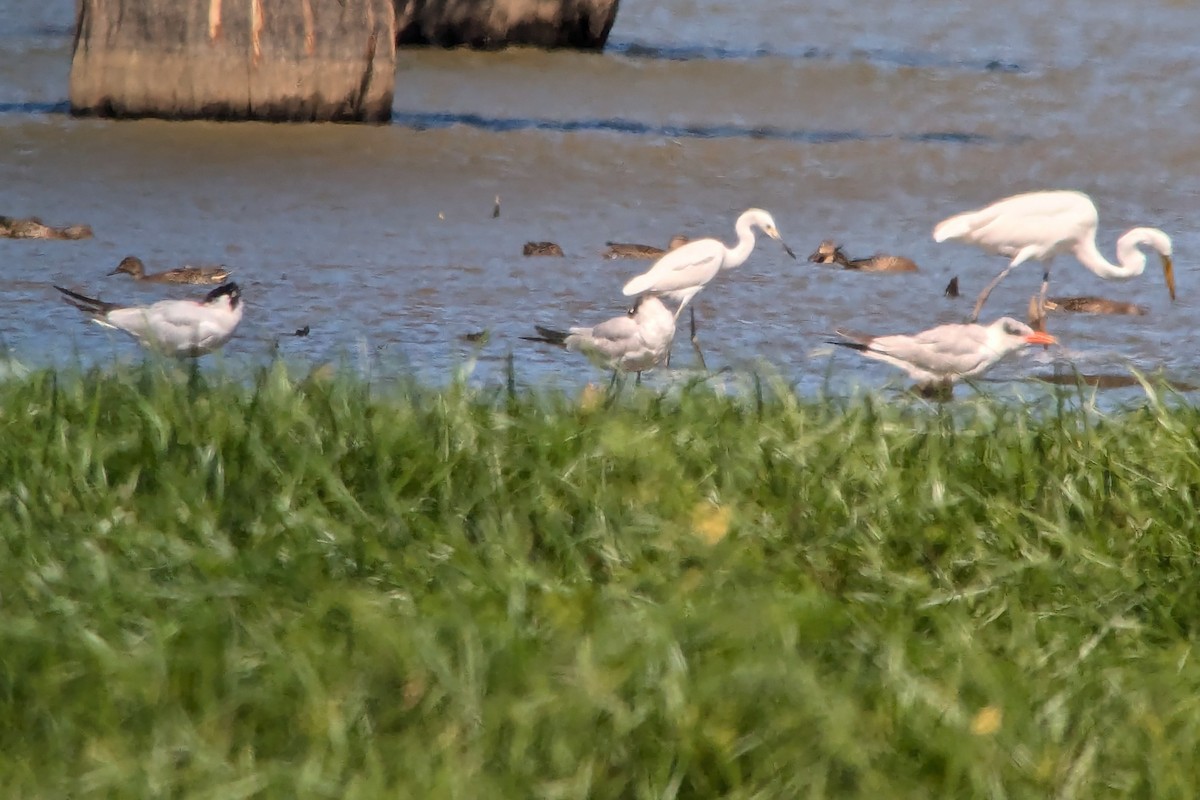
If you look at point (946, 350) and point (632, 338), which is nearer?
point (632, 338)

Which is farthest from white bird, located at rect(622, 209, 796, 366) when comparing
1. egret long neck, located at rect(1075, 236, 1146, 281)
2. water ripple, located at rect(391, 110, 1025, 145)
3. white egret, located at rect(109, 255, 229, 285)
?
water ripple, located at rect(391, 110, 1025, 145)

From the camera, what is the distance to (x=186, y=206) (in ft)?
30.6

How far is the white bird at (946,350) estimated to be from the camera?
6660mm

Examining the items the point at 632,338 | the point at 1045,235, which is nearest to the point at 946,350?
the point at 632,338

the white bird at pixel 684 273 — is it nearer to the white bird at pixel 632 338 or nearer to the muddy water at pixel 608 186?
the muddy water at pixel 608 186

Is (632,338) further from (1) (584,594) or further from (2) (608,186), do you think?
(2) (608,186)

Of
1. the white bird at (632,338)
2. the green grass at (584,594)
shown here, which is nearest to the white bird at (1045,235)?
the white bird at (632,338)

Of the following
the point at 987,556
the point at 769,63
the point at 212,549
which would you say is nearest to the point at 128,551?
the point at 212,549

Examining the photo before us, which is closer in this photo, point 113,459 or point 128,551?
point 128,551

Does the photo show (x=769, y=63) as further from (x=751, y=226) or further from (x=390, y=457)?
(x=390, y=457)

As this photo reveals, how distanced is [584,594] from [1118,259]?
547 cm

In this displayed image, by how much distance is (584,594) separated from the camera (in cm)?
390

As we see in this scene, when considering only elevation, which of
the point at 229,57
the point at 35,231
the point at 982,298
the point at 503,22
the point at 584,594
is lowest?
the point at 35,231

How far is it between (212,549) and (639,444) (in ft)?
3.19
